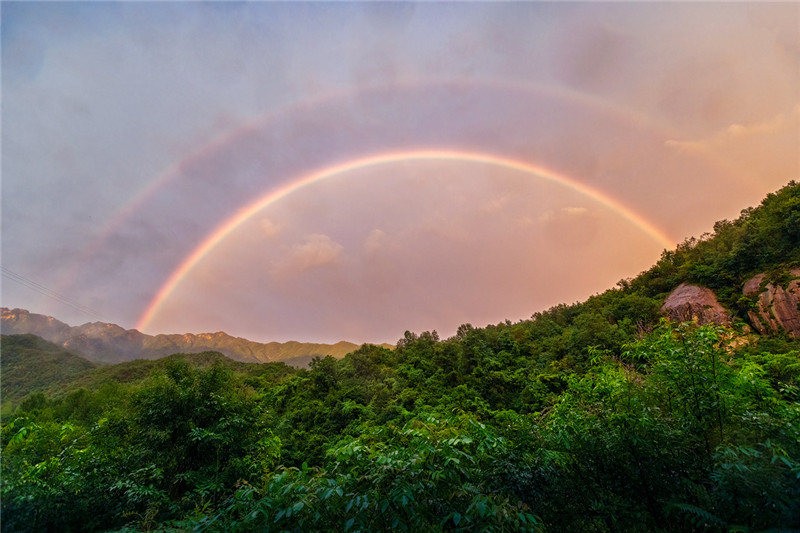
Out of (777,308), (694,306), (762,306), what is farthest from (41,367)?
(777,308)

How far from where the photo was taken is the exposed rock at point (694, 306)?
26.3 metres

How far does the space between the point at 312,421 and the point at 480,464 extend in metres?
25.2

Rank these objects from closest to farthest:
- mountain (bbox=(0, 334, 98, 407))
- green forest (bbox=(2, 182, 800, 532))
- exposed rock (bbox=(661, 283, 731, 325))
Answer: green forest (bbox=(2, 182, 800, 532)) < exposed rock (bbox=(661, 283, 731, 325)) < mountain (bbox=(0, 334, 98, 407))

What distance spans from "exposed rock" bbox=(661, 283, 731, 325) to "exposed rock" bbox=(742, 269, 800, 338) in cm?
179

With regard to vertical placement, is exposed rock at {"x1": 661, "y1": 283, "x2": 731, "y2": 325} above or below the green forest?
above

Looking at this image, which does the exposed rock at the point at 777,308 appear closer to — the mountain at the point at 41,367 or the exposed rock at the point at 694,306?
the exposed rock at the point at 694,306

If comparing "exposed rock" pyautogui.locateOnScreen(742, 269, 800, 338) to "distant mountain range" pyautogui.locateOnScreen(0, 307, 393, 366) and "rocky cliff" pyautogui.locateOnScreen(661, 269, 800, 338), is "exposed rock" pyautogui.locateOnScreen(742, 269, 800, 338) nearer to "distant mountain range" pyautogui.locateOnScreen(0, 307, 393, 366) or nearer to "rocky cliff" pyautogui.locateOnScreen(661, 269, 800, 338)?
"rocky cliff" pyautogui.locateOnScreen(661, 269, 800, 338)

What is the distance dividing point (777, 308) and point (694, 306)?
4803mm

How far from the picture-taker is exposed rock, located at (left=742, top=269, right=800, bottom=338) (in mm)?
22344

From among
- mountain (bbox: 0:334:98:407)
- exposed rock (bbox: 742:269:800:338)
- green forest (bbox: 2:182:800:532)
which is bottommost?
green forest (bbox: 2:182:800:532)

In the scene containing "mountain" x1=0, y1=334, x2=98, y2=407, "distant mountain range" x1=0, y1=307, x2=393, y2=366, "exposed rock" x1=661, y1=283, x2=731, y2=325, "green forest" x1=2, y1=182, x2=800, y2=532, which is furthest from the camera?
"mountain" x1=0, y1=334, x2=98, y2=407

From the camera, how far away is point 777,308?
2342 centimetres

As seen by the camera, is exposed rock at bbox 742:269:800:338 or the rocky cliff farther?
the rocky cliff

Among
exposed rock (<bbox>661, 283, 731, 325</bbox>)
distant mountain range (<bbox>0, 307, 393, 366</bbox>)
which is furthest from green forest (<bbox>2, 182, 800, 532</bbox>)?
exposed rock (<bbox>661, 283, 731, 325</bbox>)
